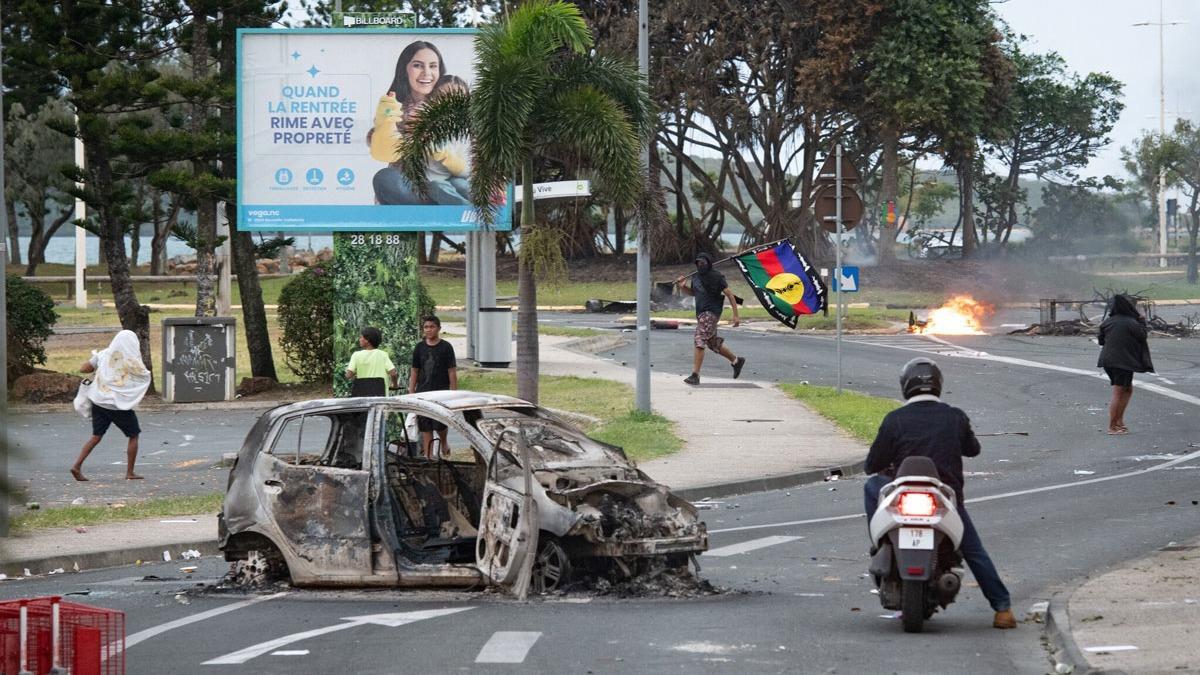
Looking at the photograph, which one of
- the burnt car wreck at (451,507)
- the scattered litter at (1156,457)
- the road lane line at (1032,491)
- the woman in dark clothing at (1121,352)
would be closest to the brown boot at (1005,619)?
the burnt car wreck at (451,507)

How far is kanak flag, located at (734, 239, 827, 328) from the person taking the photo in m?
26.3

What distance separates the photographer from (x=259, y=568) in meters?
10.7

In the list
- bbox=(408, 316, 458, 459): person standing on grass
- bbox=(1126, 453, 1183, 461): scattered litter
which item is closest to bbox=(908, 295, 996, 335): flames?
bbox=(1126, 453, 1183, 461): scattered litter

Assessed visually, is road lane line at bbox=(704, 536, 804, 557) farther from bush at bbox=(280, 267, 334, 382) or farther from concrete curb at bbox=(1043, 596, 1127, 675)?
bush at bbox=(280, 267, 334, 382)

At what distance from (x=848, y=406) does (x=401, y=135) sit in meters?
7.46

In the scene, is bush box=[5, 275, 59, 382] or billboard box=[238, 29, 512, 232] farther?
bush box=[5, 275, 59, 382]

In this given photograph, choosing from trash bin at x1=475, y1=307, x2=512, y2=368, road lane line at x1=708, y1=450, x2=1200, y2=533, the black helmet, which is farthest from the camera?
trash bin at x1=475, y1=307, x2=512, y2=368

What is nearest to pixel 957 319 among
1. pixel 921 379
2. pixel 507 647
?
pixel 921 379

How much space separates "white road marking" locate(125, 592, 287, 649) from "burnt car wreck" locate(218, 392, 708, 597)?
1.06ft

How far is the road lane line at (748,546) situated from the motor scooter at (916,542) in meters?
3.48

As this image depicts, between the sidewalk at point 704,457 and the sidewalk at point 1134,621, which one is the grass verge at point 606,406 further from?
the sidewalk at point 1134,621

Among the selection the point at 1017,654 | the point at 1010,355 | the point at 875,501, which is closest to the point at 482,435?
the point at 875,501

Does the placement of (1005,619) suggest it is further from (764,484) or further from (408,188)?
(408,188)

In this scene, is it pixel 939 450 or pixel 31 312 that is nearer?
pixel 939 450
